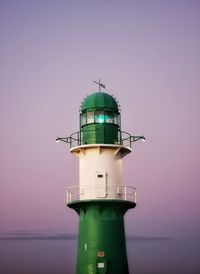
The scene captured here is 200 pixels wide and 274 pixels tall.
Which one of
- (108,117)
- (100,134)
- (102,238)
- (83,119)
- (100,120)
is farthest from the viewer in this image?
(83,119)

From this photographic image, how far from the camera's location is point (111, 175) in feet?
143

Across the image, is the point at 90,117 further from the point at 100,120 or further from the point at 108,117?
the point at 108,117

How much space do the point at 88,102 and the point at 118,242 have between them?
10.1 m

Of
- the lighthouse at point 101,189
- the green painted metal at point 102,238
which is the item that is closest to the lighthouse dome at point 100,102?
the lighthouse at point 101,189

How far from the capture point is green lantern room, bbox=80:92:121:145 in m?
43.7

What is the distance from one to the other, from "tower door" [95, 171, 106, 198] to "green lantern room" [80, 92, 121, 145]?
7.47 ft

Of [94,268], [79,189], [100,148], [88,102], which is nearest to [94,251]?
[94,268]

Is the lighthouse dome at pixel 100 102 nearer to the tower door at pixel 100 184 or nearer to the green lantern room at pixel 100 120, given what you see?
the green lantern room at pixel 100 120

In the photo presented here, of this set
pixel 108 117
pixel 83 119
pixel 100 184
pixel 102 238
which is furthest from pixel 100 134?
pixel 102 238

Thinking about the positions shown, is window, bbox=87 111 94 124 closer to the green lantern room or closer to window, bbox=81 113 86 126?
the green lantern room

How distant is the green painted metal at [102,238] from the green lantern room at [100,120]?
4547 millimetres

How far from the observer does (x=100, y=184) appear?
4297cm

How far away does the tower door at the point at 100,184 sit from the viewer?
140 feet

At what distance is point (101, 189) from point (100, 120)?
4.92m
